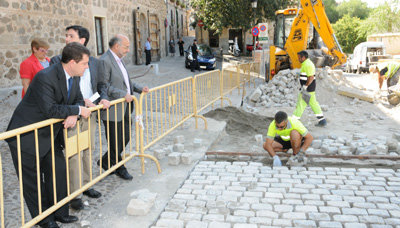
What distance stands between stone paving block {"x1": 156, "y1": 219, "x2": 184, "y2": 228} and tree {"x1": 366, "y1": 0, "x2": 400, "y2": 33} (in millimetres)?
35454

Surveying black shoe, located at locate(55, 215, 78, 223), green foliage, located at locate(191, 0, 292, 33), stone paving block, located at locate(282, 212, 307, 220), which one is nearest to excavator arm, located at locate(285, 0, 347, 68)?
stone paving block, located at locate(282, 212, 307, 220)

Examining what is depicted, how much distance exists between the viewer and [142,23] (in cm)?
2177

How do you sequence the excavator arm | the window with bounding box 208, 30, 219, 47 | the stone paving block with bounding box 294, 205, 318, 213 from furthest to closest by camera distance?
the window with bounding box 208, 30, 219, 47 → the excavator arm → the stone paving block with bounding box 294, 205, 318, 213

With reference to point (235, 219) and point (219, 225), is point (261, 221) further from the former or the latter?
point (219, 225)

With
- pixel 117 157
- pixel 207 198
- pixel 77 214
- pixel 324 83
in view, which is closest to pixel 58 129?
pixel 77 214

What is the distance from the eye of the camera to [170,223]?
3363mm

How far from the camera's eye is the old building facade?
9391mm

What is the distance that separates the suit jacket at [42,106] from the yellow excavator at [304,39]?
10568 mm

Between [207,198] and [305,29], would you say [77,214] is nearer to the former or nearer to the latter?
[207,198]

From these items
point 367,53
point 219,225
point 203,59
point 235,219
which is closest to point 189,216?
point 219,225

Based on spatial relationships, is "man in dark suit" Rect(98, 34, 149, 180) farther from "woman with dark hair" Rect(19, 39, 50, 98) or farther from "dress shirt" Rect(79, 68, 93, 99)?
"woman with dark hair" Rect(19, 39, 50, 98)

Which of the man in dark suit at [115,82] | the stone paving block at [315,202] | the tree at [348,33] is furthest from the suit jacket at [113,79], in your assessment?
the tree at [348,33]

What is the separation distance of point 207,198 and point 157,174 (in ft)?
3.63

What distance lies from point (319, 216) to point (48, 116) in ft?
8.86
